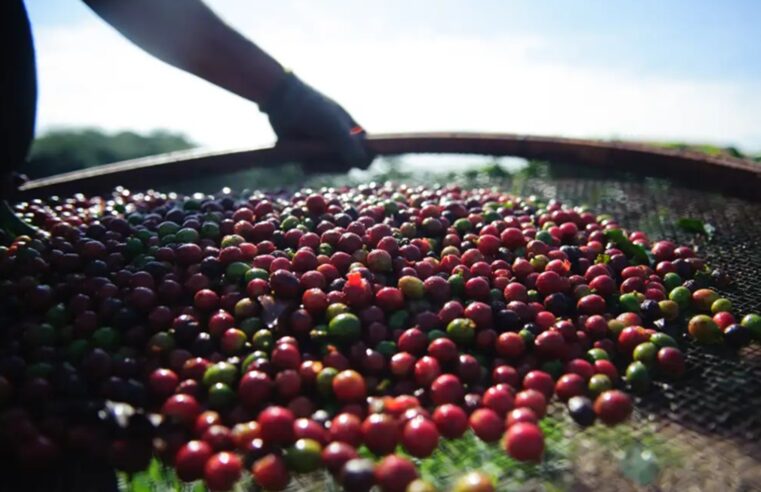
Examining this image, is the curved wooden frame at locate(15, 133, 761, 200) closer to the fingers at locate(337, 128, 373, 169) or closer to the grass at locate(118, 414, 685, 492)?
the fingers at locate(337, 128, 373, 169)

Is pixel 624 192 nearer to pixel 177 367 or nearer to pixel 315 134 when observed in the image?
pixel 315 134

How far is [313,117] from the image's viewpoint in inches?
148

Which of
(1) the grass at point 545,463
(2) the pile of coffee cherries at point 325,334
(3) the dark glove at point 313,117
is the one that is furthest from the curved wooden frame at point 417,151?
(1) the grass at point 545,463

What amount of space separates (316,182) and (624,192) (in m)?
1.93

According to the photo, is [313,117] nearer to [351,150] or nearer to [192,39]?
[351,150]

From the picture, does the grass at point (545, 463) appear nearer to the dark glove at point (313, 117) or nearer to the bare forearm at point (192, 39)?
the dark glove at point (313, 117)

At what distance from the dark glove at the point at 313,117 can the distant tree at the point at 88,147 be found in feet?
16.2

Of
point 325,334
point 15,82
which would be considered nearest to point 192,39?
point 15,82

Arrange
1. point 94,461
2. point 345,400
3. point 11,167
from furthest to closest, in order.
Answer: point 11,167 → point 345,400 → point 94,461

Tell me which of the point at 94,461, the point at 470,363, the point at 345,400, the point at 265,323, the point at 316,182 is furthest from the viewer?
the point at 316,182

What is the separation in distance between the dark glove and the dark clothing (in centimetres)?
126

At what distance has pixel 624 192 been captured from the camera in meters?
3.61

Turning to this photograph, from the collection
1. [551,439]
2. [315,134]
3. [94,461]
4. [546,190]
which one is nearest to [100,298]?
[94,461]

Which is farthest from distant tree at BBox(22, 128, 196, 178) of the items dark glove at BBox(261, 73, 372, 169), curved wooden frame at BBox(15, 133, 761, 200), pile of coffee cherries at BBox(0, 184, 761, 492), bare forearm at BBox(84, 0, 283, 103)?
pile of coffee cherries at BBox(0, 184, 761, 492)
